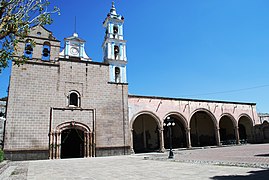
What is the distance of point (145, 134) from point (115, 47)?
10776 millimetres

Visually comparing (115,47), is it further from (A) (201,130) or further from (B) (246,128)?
(B) (246,128)

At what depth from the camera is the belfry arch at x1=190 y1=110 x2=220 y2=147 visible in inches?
1125

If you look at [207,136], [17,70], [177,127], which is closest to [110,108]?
[17,70]

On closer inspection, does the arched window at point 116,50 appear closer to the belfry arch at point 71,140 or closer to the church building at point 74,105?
the church building at point 74,105

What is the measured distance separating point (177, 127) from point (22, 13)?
2486 centimetres

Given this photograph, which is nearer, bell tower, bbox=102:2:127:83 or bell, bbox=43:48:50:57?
bell, bbox=43:48:50:57

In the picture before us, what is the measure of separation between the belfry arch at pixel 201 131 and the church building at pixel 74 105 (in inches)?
207

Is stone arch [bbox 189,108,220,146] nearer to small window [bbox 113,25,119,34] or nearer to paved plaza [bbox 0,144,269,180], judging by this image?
small window [bbox 113,25,119,34]

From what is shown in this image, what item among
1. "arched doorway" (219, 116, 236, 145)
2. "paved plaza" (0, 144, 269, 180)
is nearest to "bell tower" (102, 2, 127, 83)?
"paved plaza" (0, 144, 269, 180)

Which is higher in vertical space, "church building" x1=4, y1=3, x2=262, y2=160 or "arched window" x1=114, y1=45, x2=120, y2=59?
"arched window" x1=114, y1=45, x2=120, y2=59

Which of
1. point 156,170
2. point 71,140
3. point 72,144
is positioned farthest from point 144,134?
point 156,170

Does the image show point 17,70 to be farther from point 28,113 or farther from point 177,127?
point 177,127

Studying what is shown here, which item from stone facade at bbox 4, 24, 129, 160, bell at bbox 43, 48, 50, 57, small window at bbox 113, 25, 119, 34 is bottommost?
stone facade at bbox 4, 24, 129, 160

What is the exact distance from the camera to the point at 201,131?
95.2ft
